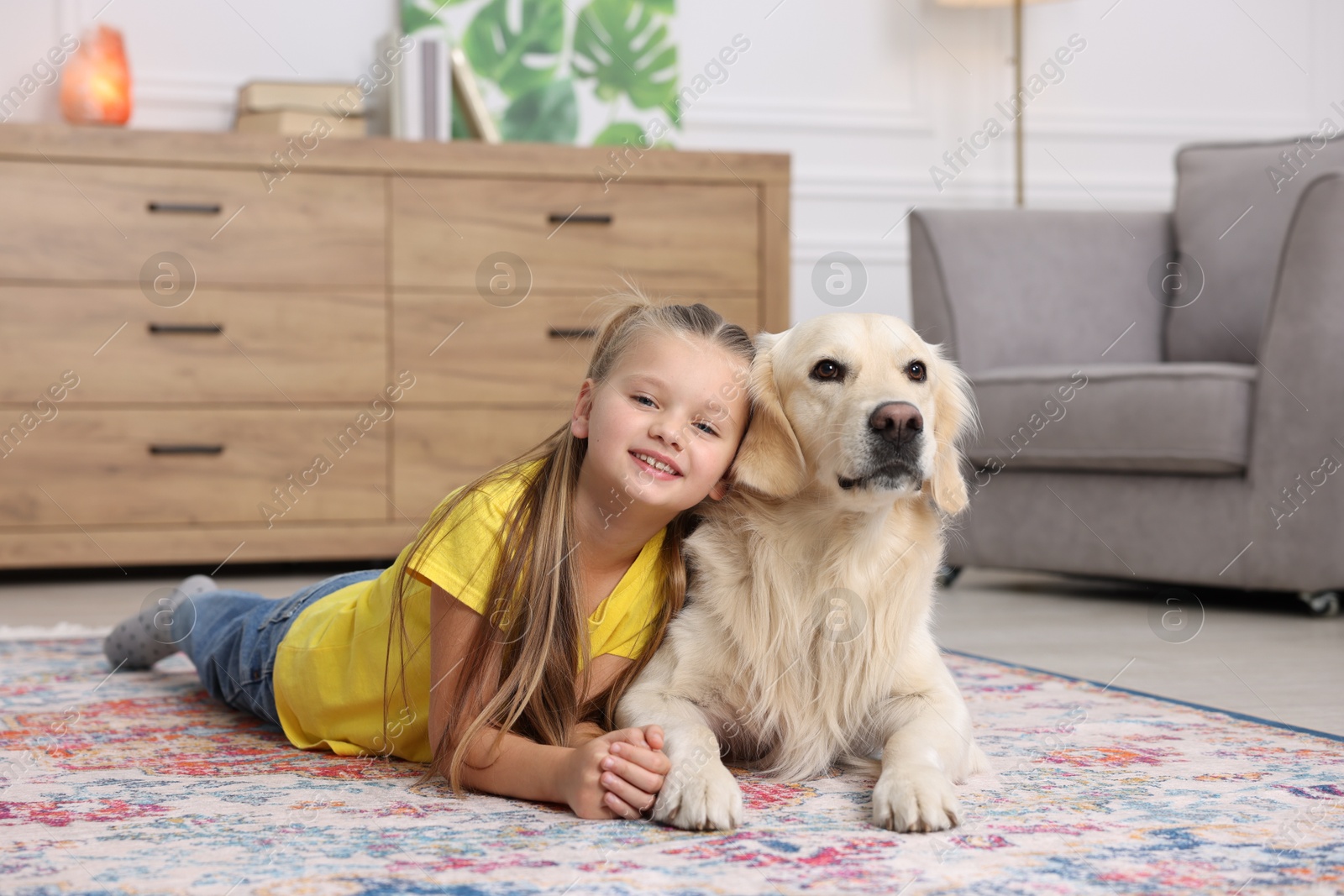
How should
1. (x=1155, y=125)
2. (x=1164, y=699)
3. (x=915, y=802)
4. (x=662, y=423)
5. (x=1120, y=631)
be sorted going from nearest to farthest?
(x=915, y=802), (x=662, y=423), (x=1164, y=699), (x=1120, y=631), (x=1155, y=125)

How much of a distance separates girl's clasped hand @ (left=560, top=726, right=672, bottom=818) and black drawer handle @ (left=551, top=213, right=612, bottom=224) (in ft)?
9.19

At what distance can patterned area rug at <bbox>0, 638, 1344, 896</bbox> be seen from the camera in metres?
1.13

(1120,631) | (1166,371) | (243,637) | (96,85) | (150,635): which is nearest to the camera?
(243,637)

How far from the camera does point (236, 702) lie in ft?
6.49

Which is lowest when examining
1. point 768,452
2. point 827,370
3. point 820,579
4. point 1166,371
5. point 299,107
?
point 820,579

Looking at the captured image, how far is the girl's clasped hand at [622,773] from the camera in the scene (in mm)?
1318

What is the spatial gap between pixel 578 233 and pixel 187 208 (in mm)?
1154

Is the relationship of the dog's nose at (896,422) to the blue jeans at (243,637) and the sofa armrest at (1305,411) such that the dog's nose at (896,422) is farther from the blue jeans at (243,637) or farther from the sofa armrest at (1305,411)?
the sofa armrest at (1305,411)

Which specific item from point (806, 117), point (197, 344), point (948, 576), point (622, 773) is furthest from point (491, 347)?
point (622, 773)

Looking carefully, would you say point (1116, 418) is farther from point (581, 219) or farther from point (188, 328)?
point (188, 328)


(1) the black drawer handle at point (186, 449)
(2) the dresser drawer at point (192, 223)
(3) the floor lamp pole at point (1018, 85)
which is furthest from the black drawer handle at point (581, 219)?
(3) the floor lamp pole at point (1018, 85)

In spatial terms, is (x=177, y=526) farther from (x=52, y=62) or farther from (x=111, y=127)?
(x=52, y=62)

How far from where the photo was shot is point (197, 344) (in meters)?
3.71

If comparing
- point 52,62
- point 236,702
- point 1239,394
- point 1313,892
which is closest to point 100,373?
point 52,62
